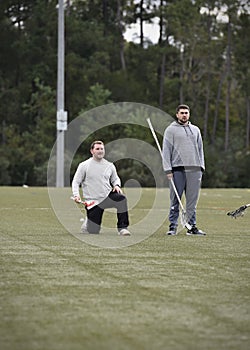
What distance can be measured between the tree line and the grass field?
40317 millimetres

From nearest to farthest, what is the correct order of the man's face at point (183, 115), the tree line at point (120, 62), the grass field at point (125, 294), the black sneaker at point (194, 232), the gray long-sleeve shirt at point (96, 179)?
the grass field at point (125, 294), the gray long-sleeve shirt at point (96, 179), the black sneaker at point (194, 232), the man's face at point (183, 115), the tree line at point (120, 62)

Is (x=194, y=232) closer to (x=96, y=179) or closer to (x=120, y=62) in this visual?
(x=96, y=179)

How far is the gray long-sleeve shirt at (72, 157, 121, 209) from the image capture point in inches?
489

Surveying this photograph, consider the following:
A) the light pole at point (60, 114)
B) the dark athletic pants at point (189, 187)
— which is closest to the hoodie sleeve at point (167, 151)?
the dark athletic pants at point (189, 187)

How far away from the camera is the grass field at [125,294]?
17.4 ft

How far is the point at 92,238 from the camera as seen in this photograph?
11.7 m

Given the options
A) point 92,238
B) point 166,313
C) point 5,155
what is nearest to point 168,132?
point 92,238

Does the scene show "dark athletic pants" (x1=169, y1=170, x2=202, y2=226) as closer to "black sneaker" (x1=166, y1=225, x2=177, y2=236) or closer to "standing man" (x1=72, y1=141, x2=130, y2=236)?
"black sneaker" (x1=166, y1=225, x2=177, y2=236)

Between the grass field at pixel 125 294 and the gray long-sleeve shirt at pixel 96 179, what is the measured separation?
2.56 feet

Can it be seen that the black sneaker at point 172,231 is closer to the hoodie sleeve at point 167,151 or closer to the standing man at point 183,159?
the standing man at point 183,159

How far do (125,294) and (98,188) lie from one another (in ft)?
18.4

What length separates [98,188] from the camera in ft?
40.7

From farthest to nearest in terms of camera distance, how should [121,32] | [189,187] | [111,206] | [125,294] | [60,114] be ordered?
[121,32], [60,114], [189,187], [111,206], [125,294]

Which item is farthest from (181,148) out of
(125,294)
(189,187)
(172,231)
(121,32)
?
(121,32)
